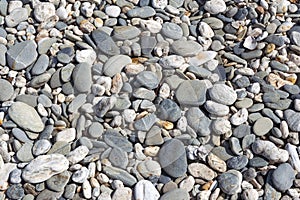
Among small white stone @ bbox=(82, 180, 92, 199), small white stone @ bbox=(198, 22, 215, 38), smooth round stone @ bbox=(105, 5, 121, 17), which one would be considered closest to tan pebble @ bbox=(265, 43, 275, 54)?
small white stone @ bbox=(198, 22, 215, 38)

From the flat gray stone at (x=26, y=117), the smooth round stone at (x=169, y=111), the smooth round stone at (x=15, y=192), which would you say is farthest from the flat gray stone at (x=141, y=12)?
the smooth round stone at (x=15, y=192)

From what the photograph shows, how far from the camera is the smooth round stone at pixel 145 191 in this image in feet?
4.85

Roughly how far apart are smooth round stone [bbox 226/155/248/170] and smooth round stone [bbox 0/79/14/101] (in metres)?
0.69

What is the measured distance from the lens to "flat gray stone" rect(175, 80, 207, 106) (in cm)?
163

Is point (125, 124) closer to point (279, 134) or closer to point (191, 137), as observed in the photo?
point (191, 137)

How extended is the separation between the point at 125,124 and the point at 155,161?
15cm

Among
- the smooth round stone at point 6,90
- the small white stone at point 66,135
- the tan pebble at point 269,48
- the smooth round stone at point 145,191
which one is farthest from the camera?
the tan pebble at point 269,48

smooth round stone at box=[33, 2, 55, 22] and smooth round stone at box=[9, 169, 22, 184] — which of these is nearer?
smooth round stone at box=[9, 169, 22, 184]

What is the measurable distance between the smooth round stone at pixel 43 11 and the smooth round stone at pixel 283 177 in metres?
0.94

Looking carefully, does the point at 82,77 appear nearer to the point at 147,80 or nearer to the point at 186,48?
→ the point at 147,80

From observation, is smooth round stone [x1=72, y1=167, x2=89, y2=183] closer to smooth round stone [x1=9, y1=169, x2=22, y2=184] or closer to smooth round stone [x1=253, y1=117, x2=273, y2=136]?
smooth round stone [x1=9, y1=169, x2=22, y2=184]

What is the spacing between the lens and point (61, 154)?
60.7 inches

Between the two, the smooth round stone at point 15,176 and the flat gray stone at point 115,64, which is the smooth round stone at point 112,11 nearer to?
the flat gray stone at point 115,64

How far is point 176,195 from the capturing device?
4.87 ft
